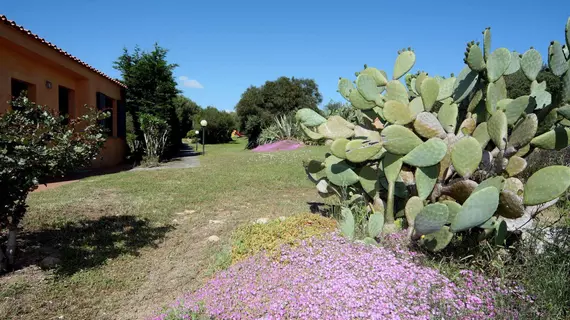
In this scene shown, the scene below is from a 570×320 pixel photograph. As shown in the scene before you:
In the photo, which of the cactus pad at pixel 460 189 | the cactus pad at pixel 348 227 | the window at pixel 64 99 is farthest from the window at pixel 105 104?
the cactus pad at pixel 460 189

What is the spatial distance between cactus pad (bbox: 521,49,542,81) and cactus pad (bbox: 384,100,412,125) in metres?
1.08

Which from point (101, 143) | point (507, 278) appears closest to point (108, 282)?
point (101, 143)

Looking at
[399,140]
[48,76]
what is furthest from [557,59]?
[48,76]

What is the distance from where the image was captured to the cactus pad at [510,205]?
8.82 ft

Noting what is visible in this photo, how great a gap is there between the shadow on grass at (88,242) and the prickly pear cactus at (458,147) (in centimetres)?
251

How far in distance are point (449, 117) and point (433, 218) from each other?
125 centimetres

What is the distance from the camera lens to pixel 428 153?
10.0ft

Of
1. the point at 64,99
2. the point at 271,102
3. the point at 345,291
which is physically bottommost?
the point at 345,291

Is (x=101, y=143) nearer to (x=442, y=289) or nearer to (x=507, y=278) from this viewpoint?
(x=442, y=289)

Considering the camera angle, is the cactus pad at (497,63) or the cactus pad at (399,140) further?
the cactus pad at (399,140)

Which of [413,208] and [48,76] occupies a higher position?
[48,76]

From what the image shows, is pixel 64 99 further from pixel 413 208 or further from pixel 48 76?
pixel 413 208

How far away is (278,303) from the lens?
227cm

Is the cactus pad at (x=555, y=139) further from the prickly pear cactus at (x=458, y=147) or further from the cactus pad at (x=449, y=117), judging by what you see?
the cactus pad at (x=449, y=117)
